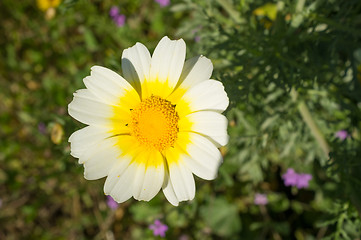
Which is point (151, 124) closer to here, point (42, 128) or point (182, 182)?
point (182, 182)

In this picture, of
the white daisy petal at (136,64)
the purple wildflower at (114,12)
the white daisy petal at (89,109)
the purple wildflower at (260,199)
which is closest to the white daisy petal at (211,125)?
the white daisy petal at (136,64)

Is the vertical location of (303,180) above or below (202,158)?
below

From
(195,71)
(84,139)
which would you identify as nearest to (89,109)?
(84,139)

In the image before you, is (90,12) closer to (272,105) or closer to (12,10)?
(12,10)

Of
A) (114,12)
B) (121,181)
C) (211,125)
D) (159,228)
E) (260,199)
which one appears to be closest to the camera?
(211,125)

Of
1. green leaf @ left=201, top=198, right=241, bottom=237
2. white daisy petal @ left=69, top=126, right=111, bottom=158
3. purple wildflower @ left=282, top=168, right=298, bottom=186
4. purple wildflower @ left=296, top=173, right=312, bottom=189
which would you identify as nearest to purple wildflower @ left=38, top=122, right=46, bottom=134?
green leaf @ left=201, top=198, right=241, bottom=237

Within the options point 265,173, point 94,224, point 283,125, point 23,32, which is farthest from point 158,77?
point 23,32

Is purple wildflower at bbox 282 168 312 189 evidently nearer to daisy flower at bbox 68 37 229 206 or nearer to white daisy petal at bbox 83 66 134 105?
daisy flower at bbox 68 37 229 206
